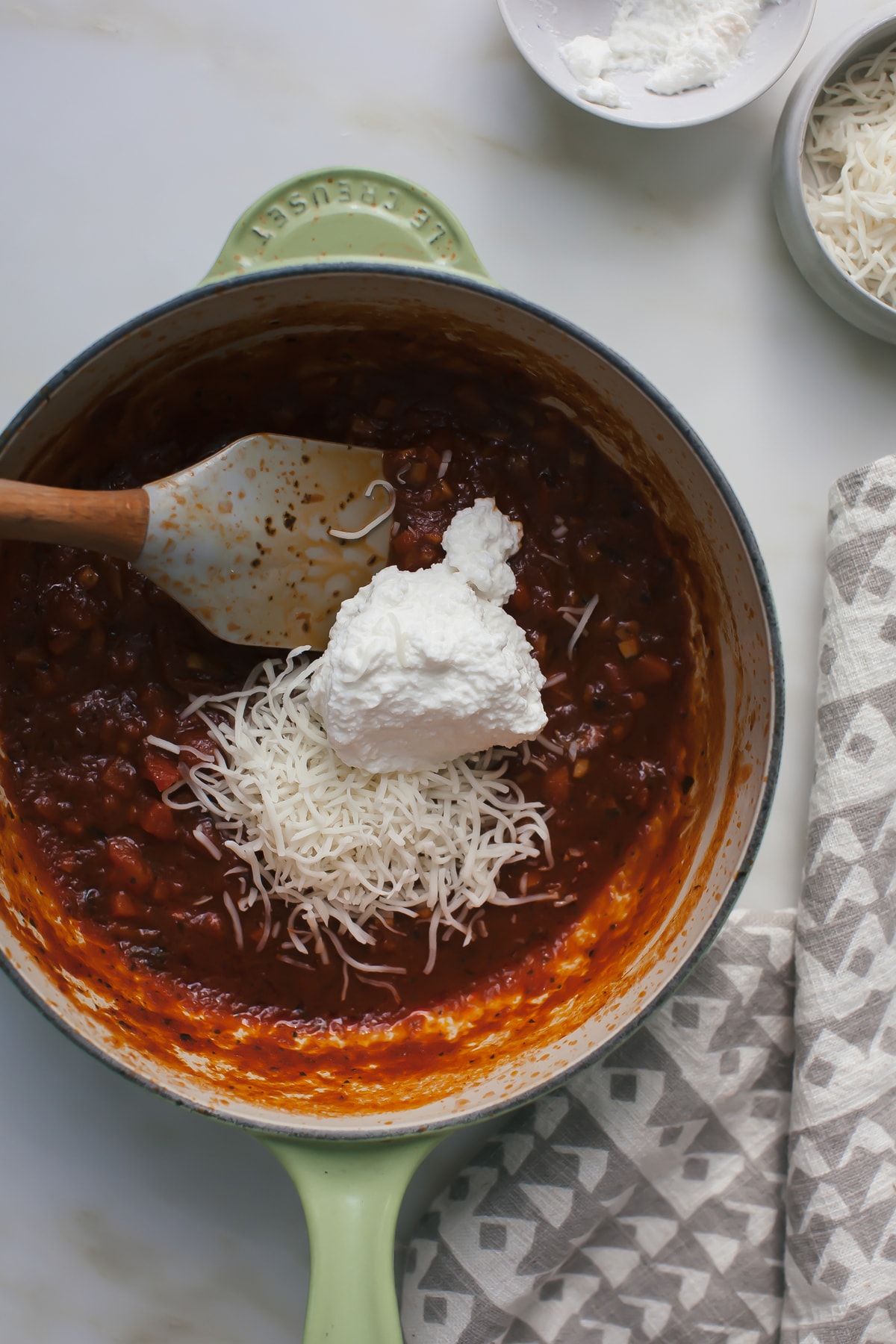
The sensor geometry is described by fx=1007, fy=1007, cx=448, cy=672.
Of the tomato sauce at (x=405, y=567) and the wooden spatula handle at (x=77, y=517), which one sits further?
the tomato sauce at (x=405, y=567)

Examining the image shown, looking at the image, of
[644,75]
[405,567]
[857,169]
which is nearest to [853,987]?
[405,567]

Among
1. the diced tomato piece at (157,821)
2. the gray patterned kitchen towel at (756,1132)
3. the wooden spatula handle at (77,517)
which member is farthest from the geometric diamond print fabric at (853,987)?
the wooden spatula handle at (77,517)

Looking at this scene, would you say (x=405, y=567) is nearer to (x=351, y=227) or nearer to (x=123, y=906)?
(x=351, y=227)

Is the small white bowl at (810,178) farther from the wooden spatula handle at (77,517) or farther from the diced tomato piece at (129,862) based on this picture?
the diced tomato piece at (129,862)

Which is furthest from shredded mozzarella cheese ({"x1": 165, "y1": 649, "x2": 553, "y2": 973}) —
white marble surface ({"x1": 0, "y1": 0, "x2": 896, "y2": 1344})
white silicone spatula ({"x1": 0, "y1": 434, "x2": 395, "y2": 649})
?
white marble surface ({"x1": 0, "y1": 0, "x2": 896, "y2": 1344})

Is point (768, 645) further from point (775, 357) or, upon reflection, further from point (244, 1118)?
point (244, 1118)

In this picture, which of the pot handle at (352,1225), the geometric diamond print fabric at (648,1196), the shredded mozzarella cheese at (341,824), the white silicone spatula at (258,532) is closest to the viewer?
the pot handle at (352,1225)

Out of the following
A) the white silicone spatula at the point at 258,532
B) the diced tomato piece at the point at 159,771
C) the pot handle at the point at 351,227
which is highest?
the pot handle at the point at 351,227
